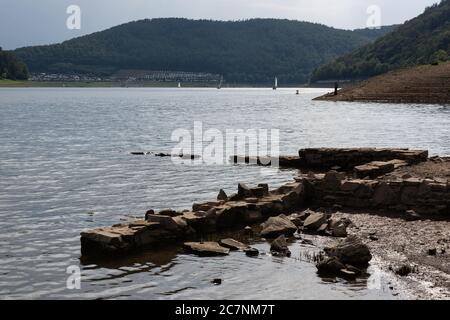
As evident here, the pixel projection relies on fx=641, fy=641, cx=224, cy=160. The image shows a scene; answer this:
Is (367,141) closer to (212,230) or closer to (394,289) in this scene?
(212,230)

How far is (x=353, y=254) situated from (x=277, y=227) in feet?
13.8

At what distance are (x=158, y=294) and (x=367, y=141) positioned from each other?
164 feet

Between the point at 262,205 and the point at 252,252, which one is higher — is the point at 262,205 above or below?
above

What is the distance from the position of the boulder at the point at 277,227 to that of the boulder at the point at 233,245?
1.53 metres

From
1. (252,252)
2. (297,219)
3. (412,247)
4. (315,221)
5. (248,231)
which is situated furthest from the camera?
(297,219)

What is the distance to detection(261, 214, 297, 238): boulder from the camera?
22.1 metres

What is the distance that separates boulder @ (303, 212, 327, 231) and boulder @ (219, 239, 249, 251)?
10.8ft

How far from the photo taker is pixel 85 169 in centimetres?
4262

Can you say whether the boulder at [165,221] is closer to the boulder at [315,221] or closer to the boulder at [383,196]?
the boulder at [315,221]

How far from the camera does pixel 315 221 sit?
75.9 ft

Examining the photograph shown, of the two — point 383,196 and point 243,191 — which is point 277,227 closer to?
point 243,191

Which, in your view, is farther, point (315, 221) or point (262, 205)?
point (262, 205)

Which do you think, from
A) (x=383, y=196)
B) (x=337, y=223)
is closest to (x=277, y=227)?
(x=337, y=223)

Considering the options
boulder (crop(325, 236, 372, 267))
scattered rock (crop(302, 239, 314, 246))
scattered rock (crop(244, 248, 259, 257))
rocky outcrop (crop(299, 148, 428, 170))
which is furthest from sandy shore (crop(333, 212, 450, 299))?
rocky outcrop (crop(299, 148, 428, 170))
